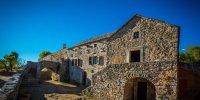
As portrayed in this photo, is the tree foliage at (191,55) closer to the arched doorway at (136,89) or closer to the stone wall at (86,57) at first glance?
the stone wall at (86,57)

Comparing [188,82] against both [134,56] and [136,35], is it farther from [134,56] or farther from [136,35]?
[136,35]

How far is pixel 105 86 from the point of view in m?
15.8

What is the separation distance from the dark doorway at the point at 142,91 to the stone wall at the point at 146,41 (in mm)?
4122

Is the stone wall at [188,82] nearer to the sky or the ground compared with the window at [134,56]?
nearer to the ground

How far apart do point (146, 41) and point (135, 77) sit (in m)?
6.82

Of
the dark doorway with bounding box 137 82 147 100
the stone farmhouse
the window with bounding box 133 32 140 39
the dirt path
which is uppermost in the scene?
the window with bounding box 133 32 140 39

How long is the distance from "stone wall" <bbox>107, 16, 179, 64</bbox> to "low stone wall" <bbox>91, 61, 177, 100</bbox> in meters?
5.02

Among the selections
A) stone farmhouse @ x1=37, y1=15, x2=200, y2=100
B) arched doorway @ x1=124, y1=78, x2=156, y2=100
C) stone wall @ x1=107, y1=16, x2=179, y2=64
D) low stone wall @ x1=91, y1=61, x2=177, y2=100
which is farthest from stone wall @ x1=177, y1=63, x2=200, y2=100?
arched doorway @ x1=124, y1=78, x2=156, y2=100

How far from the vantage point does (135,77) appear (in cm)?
1377

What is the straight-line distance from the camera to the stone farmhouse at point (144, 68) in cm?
1212

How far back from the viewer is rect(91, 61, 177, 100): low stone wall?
11.7 meters

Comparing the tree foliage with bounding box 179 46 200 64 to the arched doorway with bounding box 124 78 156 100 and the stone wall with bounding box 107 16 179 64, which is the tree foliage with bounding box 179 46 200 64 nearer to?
the stone wall with bounding box 107 16 179 64

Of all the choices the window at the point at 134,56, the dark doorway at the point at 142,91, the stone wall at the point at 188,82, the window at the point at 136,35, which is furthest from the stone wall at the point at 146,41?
the dark doorway at the point at 142,91

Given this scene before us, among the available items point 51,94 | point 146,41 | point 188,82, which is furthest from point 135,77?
point 51,94
